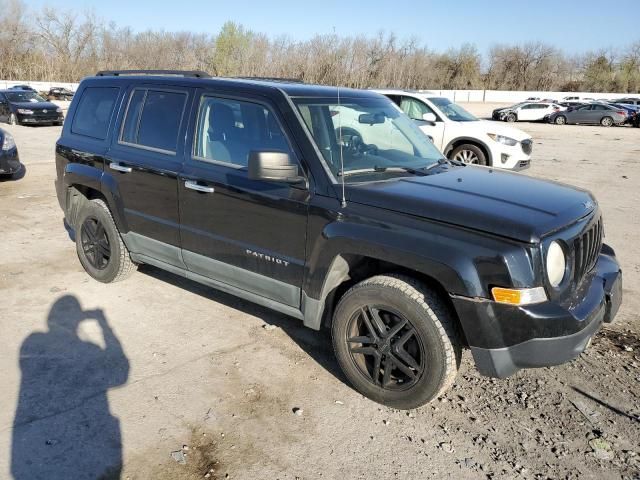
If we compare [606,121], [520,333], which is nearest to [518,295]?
[520,333]

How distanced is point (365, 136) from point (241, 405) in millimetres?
2122

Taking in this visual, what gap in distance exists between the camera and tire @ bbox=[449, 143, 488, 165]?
37.0ft

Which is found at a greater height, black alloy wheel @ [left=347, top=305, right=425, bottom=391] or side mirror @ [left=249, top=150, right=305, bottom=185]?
side mirror @ [left=249, top=150, right=305, bottom=185]

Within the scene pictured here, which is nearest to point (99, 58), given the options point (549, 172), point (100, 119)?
point (549, 172)

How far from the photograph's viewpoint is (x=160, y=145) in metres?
4.39

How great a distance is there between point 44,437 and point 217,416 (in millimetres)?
956

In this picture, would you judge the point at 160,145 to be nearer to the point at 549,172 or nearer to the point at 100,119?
the point at 100,119

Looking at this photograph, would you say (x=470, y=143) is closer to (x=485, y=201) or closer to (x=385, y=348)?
(x=485, y=201)

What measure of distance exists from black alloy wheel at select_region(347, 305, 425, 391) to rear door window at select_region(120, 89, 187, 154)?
6.76 ft

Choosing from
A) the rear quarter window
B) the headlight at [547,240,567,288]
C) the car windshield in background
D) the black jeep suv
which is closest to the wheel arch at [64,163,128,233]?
the black jeep suv

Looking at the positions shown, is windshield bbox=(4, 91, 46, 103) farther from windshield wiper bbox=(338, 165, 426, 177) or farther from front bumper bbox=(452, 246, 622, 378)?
front bumper bbox=(452, 246, 622, 378)

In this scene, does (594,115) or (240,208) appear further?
(594,115)

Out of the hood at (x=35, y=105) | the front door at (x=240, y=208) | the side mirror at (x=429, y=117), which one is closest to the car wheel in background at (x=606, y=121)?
the side mirror at (x=429, y=117)

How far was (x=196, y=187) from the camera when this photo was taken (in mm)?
4055
